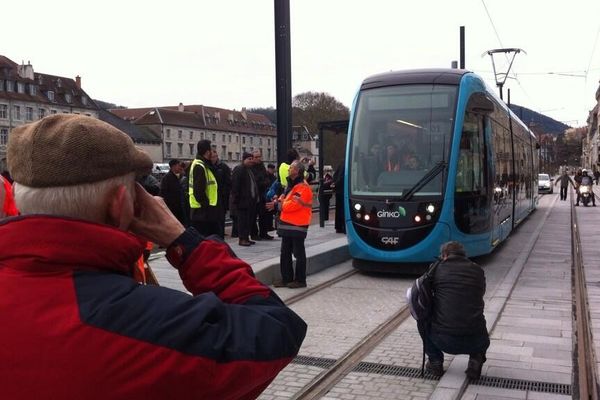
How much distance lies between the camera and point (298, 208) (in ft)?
28.6

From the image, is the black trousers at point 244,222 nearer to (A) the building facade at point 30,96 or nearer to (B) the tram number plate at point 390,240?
(B) the tram number plate at point 390,240

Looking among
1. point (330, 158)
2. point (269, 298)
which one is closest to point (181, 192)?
point (269, 298)

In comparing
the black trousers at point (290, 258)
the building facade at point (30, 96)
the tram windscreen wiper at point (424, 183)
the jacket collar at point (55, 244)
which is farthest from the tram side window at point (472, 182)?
the building facade at point (30, 96)

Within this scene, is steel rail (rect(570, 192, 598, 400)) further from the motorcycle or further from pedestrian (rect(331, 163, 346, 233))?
the motorcycle

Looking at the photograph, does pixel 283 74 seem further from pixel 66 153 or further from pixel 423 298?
pixel 66 153

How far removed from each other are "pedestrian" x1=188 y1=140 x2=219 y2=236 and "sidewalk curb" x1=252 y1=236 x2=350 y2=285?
0.91m

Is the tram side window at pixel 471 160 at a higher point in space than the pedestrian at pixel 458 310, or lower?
higher

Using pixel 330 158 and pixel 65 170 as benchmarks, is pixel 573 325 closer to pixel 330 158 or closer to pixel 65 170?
pixel 65 170

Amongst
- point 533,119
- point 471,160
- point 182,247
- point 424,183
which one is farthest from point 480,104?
point 533,119

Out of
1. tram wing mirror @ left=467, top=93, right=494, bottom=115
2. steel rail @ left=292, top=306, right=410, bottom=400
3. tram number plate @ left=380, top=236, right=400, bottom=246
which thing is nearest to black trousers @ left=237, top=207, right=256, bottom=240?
tram number plate @ left=380, top=236, right=400, bottom=246

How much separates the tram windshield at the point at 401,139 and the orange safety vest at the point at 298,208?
154 cm

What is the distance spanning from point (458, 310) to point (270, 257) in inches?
215

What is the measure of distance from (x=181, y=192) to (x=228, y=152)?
104 metres

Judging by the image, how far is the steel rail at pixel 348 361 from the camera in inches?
191
